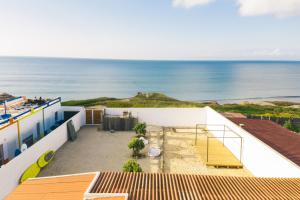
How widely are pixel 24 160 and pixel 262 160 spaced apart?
40.0 ft

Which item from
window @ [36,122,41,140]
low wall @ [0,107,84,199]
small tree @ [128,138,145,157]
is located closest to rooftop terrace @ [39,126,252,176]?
small tree @ [128,138,145,157]

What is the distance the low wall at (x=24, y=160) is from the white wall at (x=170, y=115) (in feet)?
22.9

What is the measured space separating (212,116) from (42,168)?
13.9m

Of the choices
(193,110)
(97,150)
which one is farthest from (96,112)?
(193,110)

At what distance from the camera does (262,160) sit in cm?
1371

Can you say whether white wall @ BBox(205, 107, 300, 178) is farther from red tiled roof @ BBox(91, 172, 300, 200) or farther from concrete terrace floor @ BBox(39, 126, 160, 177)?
concrete terrace floor @ BBox(39, 126, 160, 177)

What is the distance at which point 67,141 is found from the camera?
65.3ft

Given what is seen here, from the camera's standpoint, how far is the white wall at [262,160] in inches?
455

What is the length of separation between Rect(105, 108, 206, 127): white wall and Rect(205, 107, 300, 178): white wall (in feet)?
20.6

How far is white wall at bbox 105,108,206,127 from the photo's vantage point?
2414 cm

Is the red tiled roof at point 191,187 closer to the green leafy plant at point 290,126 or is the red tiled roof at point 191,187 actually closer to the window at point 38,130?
the window at point 38,130

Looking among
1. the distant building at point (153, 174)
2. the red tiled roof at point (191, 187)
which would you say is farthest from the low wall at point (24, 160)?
the red tiled roof at point (191, 187)

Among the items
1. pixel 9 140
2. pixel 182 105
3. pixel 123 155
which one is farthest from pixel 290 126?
pixel 9 140

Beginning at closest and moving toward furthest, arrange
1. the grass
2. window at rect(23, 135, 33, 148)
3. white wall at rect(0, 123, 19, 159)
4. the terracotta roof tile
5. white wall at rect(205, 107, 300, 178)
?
the terracotta roof tile → white wall at rect(205, 107, 300, 178) → white wall at rect(0, 123, 19, 159) → window at rect(23, 135, 33, 148) → the grass
